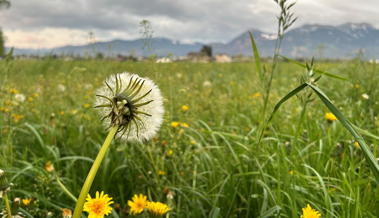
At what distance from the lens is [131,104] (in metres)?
0.73

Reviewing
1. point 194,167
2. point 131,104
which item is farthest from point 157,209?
point 194,167

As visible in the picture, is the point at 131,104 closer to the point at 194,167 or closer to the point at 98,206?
the point at 98,206

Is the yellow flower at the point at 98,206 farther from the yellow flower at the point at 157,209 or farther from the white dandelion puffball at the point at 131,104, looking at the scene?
the white dandelion puffball at the point at 131,104

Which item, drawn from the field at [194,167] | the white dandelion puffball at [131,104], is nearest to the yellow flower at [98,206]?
the field at [194,167]

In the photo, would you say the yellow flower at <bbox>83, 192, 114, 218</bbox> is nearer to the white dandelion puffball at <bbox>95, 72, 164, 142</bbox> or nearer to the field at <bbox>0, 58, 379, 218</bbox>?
the field at <bbox>0, 58, 379, 218</bbox>

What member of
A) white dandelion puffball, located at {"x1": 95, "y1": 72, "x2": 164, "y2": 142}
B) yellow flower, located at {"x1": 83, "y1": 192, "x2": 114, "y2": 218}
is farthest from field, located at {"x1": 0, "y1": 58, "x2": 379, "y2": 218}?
white dandelion puffball, located at {"x1": 95, "y1": 72, "x2": 164, "y2": 142}

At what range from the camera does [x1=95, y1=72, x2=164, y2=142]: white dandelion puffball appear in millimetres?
701

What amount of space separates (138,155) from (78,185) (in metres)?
0.44

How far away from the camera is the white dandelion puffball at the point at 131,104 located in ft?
2.30

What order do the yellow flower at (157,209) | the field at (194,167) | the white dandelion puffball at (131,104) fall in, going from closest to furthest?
the white dandelion puffball at (131,104), the yellow flower at (157,209), the field at (194,167)

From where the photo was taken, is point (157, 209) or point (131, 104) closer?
point (131, 104)

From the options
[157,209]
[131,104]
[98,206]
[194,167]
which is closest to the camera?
[131,104]

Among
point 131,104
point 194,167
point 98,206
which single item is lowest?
point 194,167

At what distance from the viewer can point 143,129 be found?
867mm
